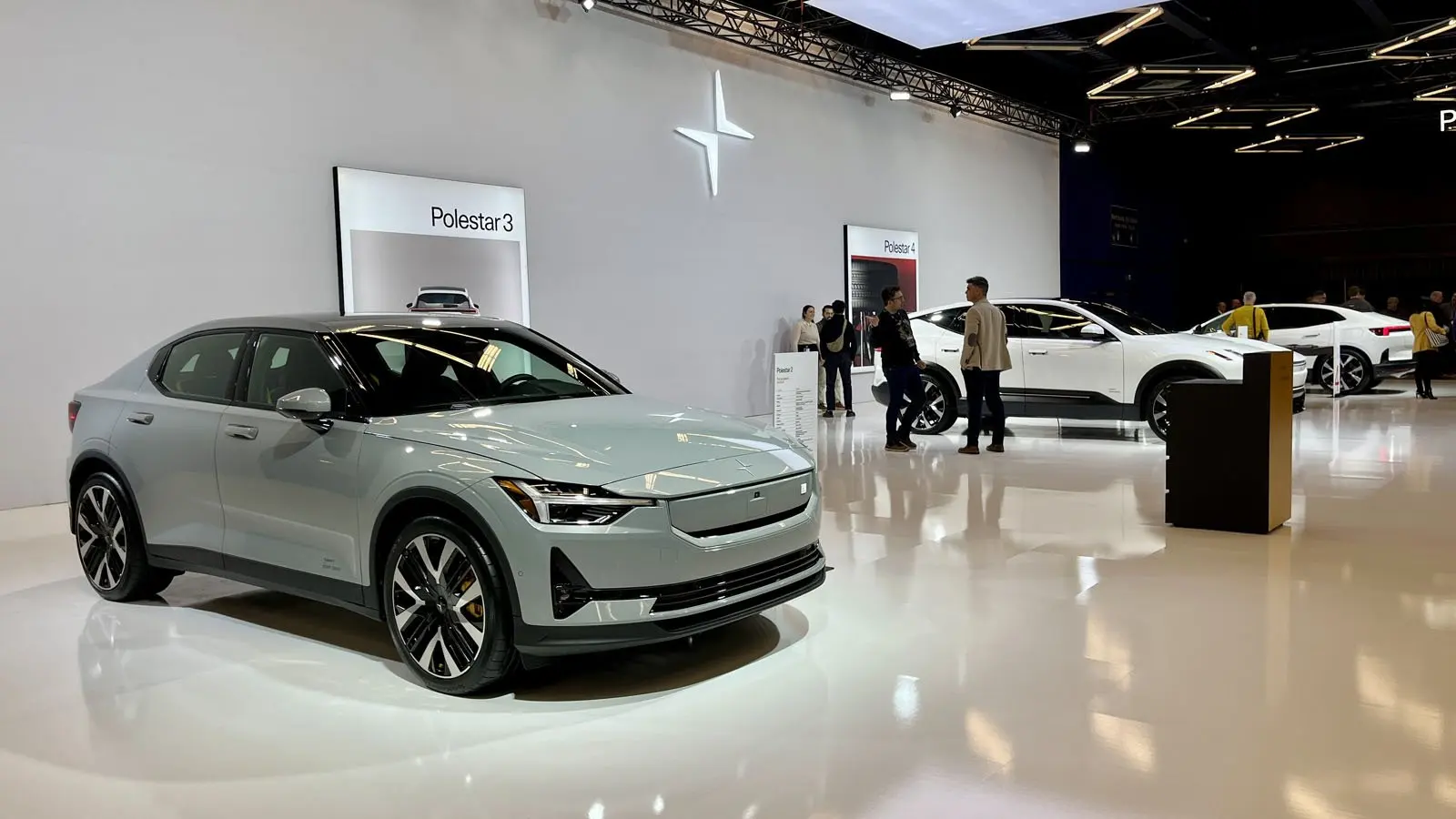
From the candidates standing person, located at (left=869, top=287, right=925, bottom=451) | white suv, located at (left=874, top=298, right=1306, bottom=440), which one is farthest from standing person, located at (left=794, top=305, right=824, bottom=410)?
standing person, located at (left=869, top=287, right=925, bottom=451)

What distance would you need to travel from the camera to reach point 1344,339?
15.7 metres

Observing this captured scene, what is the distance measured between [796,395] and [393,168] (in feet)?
15.6

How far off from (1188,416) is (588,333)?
7.33 m

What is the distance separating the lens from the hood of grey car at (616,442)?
3645mm

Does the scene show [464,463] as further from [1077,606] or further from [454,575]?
[1077,606]

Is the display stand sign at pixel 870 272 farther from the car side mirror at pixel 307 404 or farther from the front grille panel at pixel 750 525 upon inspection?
the car side mirror at pixel 307 404

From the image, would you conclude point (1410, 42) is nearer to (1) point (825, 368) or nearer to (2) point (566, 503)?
(1) point (825, 368)

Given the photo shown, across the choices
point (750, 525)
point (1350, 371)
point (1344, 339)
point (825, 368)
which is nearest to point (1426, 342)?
point (1344, 339)

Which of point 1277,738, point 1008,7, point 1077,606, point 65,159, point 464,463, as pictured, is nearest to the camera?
point 1277,738

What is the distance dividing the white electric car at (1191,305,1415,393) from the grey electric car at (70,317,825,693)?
13.0 meters

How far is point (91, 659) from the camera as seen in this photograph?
4.39m

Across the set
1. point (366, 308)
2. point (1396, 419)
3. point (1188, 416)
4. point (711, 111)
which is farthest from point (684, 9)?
point (1396, 419)

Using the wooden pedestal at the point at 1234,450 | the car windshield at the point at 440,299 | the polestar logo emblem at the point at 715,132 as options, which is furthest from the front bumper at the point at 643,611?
the polestar logo emblem at the point at 715,132

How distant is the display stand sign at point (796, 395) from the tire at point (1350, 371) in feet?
35.2
